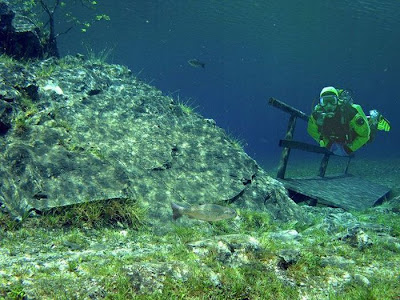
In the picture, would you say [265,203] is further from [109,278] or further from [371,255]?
[109,278]

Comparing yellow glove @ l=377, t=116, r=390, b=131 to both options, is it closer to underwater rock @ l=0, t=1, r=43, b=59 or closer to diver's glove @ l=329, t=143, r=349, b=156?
diver's glove @ l=329, t=143, r=349, b=156

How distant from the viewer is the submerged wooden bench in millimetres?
10148

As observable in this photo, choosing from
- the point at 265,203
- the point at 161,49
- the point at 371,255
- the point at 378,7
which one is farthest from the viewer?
the point at 161,49

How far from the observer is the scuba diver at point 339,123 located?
9953 mm

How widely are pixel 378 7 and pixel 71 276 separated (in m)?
38.3

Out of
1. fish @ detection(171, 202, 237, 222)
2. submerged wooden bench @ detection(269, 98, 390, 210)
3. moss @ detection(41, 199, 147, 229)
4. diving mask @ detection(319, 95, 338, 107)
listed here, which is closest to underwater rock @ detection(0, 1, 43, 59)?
moss @ detection(41, 199, 147, 229)

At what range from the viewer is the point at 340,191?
11.7 m

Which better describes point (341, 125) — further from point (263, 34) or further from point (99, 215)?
point (263, 34)

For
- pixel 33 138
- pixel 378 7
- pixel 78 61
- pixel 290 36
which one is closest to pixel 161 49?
pixel 290 36

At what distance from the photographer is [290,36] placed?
1914 inches

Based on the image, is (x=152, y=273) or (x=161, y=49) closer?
(x=152, y=273)

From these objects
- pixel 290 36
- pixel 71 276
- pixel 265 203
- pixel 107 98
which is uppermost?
pixel 290 36

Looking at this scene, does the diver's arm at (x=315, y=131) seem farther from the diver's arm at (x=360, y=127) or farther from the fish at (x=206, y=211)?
the fish at (x=206, y=211)

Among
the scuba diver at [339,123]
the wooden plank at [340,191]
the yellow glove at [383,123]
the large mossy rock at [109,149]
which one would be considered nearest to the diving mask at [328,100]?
the scuba diver at [339,123]
